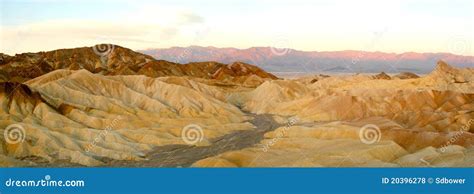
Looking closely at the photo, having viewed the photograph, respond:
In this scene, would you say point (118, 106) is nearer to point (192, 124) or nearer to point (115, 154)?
point (192, 124)

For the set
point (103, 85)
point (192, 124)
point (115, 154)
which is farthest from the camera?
point (103, 85)

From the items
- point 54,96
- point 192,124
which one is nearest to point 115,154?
point 192,124

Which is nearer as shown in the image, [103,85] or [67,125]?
[67,125]

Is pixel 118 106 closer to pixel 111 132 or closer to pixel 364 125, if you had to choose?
pixel 111 132

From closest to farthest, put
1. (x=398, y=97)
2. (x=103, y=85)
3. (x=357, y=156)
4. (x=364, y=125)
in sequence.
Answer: (x=357, y=156), (x=364, y=125), (x=103, y=85), (x=398, y=97)

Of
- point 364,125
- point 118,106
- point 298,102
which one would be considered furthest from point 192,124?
point 298,102

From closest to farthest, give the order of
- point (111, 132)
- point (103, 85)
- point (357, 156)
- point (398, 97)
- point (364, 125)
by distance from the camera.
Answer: point (357, 156), point (111, 132), point (364, 125), point (103, 85), point (398, 97)
